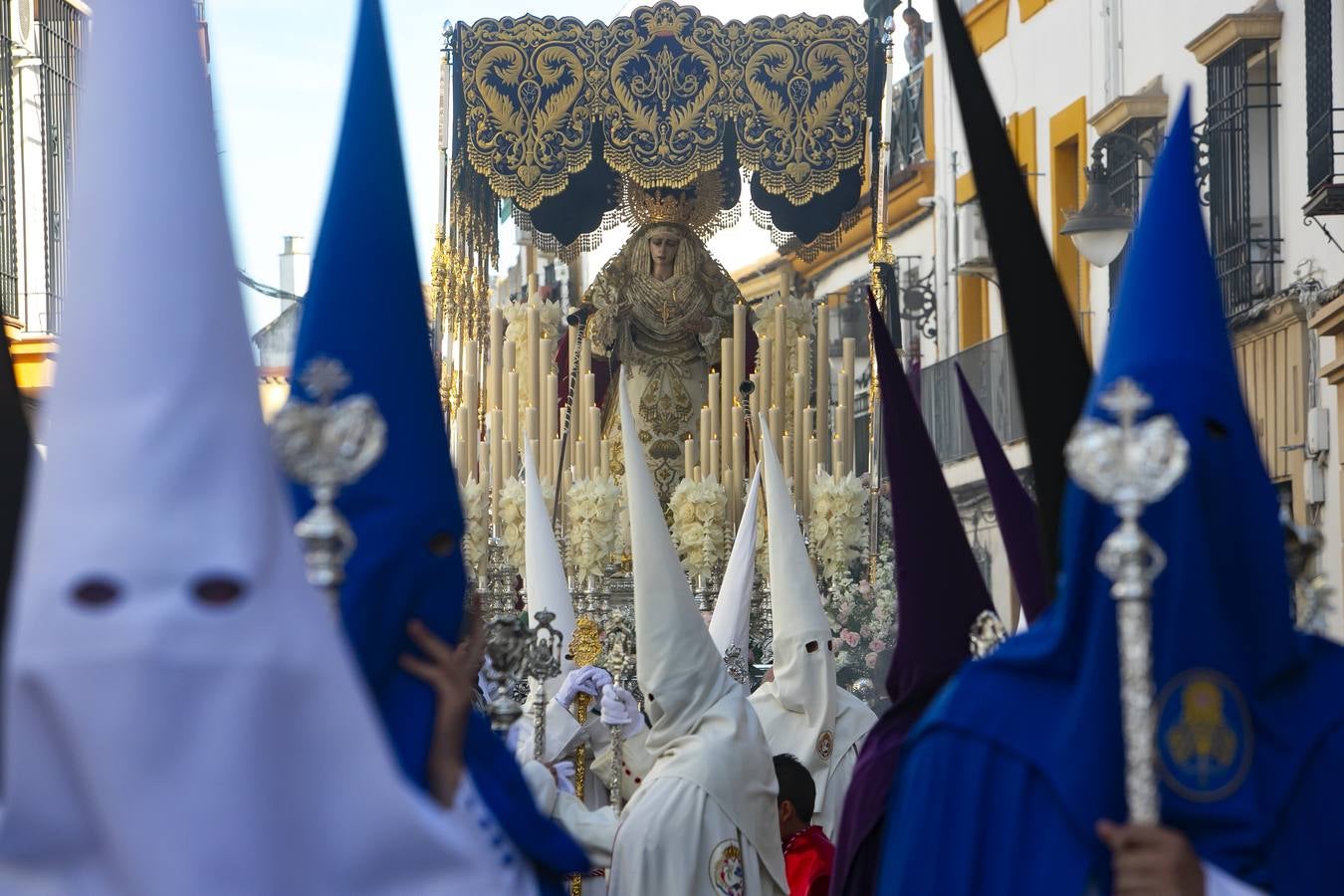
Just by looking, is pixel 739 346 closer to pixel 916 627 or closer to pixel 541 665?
pixel 541 665

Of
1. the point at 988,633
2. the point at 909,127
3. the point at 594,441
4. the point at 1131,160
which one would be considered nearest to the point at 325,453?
the point at 988,633

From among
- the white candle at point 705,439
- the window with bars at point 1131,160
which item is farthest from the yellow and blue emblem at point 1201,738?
the window with bars at point 1131,160

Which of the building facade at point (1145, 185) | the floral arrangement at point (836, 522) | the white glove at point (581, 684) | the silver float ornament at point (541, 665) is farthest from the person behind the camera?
the building facade at point (1145, 185)

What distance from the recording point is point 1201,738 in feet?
9.99

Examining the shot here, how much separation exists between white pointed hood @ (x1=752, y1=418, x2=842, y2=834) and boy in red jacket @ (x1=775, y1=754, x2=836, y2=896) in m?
1.62

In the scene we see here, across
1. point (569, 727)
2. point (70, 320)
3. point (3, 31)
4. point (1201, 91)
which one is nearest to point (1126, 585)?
point (70, 320)

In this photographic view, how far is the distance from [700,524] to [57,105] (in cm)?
787

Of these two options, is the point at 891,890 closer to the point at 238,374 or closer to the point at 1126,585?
the point at 1126,585

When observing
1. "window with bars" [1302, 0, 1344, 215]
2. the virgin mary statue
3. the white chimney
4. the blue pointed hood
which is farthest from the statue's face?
the white chimney

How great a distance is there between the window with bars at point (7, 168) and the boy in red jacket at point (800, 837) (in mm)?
10275

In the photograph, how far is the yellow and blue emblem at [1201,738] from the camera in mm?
3041

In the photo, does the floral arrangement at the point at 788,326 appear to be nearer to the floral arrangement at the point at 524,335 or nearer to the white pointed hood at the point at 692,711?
the floral arrangement at the point at 524,335

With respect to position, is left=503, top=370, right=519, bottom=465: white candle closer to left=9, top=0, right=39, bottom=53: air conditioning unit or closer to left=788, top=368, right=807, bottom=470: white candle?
left=788, top=368, right=807, bottom=470: white candle

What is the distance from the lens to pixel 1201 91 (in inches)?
603
